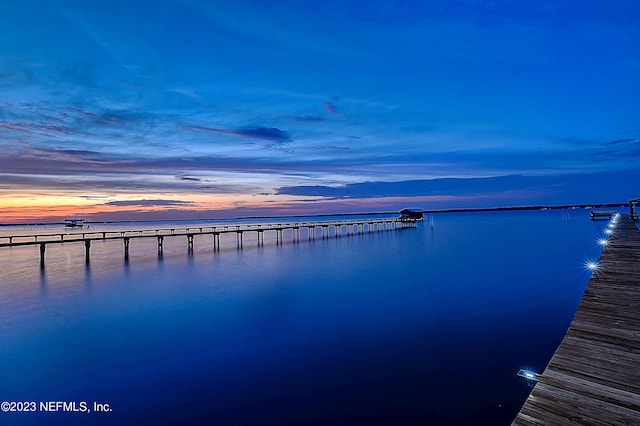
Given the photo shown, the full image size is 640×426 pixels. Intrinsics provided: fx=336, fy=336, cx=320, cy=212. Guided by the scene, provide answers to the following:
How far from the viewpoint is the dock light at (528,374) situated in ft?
25.9

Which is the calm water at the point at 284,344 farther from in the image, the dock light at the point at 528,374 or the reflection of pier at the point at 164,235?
the reflection of pier at the point at 164,235

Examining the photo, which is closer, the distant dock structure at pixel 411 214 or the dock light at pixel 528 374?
A: the dock light at pixel 528 374

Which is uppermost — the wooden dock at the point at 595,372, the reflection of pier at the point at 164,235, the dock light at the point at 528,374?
the reflection of pier at the point at 164,235

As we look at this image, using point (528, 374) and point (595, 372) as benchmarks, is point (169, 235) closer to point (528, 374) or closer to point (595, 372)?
point (528, 374)

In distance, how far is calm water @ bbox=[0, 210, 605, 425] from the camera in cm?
741

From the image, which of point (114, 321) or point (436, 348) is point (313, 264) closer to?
point (114, 321)

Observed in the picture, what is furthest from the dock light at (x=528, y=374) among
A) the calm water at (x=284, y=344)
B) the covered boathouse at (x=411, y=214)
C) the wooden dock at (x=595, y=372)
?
the covered boathouse at (x=411, y=214)

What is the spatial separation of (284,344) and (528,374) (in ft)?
22.9

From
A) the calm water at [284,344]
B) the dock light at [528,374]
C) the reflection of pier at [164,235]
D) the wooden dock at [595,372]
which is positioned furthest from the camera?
the reflection of pier at [164,235]

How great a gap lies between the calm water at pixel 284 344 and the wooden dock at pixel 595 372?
204 centimetres

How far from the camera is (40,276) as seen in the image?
24.1 m

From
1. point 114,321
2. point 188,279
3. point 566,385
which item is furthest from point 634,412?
point 188,279

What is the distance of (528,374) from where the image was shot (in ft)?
26.3

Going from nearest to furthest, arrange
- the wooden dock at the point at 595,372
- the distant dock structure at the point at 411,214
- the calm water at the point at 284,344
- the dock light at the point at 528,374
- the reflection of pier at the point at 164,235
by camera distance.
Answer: the wooden dock at the point at 595,372, the calm water at the point at 284,344, the dock light at the point at 528,374, the reflection of pier at the point at 164,235, the distant dock structure at the point at 411,214
